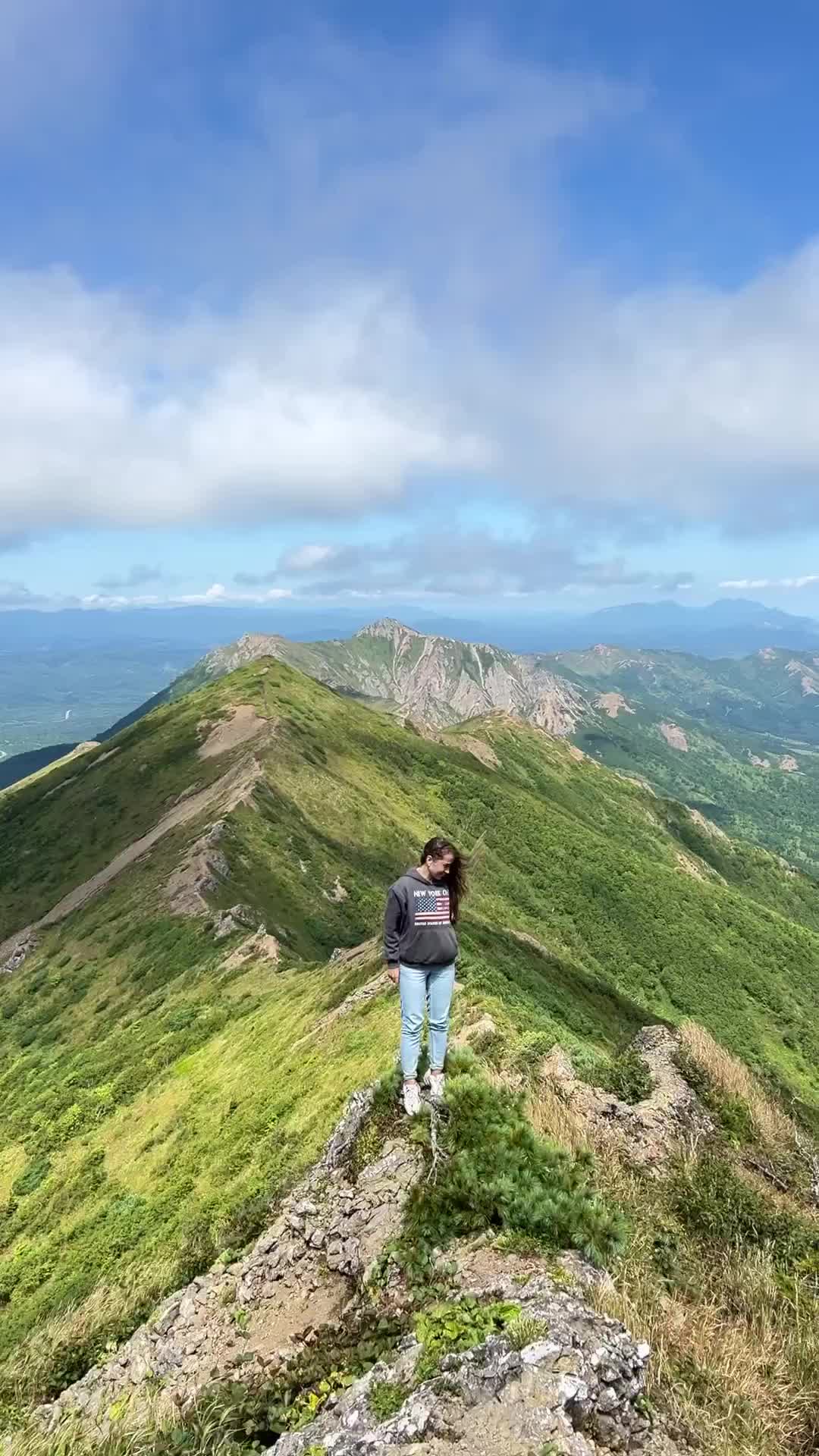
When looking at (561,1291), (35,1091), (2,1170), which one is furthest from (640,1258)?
(35,1091)

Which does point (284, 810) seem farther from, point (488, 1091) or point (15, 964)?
point (488, 1091)

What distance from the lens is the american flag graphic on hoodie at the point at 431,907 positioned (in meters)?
11.3

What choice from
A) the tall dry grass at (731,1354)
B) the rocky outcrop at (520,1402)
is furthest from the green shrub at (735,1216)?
the rocky outcrop at (520,1402)

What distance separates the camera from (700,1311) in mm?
8258

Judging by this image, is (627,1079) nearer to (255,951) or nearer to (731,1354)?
(731,1354)

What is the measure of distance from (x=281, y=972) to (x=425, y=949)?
1221 inches

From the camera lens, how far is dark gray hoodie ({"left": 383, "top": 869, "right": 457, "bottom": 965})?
11281 millimetres

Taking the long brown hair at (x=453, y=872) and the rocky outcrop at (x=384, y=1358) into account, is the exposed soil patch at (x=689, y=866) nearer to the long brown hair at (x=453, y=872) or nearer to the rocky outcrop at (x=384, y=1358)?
the long brown hair at (x=453, y=872)

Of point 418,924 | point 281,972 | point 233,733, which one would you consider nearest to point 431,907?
point 418,924

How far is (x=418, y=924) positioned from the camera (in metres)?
11.3

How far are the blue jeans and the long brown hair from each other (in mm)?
955

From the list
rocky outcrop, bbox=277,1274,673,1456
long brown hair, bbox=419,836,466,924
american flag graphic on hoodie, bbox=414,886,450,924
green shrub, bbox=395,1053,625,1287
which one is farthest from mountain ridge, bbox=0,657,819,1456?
american flag graphic on hoodie, bbox=414,886,450,924

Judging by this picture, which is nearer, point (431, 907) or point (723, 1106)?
point (431, 907)

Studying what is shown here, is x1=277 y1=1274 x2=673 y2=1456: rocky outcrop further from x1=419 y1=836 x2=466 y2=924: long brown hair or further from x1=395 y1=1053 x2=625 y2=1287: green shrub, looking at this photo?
x1=419 y1=836 x2=466 y2=924: long brown hair
